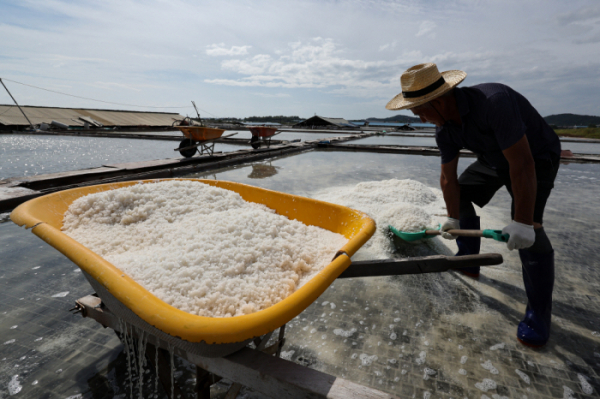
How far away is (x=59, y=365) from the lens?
1.31 metres

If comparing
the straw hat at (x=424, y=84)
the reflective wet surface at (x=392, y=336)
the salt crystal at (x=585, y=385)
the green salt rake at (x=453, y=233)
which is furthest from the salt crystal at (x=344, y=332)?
the straw hat at (x=424, y=84)

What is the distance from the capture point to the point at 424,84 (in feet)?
4.74

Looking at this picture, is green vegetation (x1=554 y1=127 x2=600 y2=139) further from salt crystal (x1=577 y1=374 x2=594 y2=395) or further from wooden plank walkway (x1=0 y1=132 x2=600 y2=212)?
salt crystal (x1=577 y1=374 x2=594 y2=395)

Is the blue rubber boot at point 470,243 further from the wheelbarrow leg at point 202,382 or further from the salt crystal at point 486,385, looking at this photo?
the wheelbarrow leg at point 202,382

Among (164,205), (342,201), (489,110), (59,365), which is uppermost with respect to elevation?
(489,110)

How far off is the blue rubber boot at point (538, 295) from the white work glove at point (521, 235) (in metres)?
0.21

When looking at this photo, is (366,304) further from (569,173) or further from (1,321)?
(569,173)

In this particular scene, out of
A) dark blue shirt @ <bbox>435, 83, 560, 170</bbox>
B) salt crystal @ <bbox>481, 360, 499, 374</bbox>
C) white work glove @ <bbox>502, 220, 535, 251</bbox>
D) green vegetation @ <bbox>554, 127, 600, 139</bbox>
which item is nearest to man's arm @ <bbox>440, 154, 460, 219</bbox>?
dark blue shirt @ <bbox>435, 83, 560, 170</bbox>

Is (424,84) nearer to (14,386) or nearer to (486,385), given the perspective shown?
(486,385)

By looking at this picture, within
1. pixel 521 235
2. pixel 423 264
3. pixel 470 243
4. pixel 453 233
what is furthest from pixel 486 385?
pixel 470 243

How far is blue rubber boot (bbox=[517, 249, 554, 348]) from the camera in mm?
1491

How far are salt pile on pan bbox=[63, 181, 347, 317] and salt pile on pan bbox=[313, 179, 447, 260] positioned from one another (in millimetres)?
1110

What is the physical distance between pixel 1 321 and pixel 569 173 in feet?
31.0

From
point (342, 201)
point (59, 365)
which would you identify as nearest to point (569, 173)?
point (342, 201)
